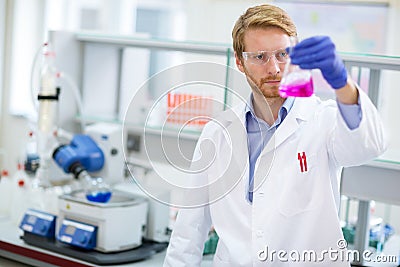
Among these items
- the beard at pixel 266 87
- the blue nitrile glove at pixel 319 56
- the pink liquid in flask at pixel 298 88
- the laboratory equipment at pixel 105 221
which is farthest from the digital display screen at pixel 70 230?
the blue nitrile glove at pixel 319 56

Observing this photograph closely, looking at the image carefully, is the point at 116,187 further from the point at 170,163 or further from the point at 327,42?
the point at 327,42

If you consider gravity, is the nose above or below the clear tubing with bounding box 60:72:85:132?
above

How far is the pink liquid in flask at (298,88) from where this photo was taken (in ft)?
5.12

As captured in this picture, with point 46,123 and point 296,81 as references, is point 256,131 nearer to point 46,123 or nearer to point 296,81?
point 296,81

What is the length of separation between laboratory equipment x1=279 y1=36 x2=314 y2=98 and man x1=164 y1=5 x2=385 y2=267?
169 mm

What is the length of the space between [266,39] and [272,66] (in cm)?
7

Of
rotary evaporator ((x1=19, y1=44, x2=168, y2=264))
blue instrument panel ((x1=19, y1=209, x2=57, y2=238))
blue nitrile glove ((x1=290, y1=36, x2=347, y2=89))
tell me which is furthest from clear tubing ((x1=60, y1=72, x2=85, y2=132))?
blue nitrile glove ((x1=290, y1=36, x2=347, y2=89))

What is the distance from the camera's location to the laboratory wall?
13.6 ft

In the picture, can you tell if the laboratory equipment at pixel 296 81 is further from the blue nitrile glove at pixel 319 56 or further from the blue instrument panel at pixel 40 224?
the blue instrument panel at pixel 40 224

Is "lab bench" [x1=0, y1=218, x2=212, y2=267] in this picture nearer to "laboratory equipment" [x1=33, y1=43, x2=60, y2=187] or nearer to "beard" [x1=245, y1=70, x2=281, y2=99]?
"laboratory equipment" [x1=33, y1=43, x2=60, y2=187]

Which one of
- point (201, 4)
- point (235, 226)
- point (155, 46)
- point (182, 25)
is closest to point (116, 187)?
point (155, 46)

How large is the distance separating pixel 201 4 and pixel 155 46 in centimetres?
247

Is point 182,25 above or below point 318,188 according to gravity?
above

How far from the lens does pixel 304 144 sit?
1.81 meters
